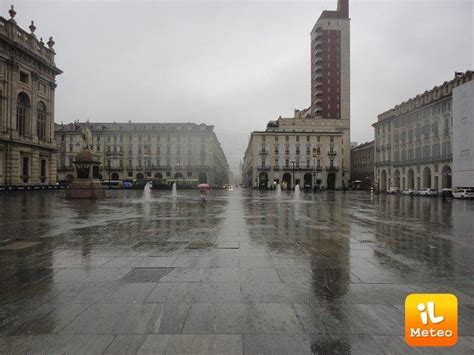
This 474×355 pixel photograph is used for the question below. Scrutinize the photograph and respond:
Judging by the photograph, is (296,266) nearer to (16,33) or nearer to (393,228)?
(393,228)

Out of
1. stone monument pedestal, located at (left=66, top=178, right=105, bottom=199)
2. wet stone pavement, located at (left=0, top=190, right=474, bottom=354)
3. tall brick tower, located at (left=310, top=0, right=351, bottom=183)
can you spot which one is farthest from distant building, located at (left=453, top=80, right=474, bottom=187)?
tall brick tower, located at (left=310, top=0, right=351, bottom=183)

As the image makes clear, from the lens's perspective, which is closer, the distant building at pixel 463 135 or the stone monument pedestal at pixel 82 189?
the stone monument pedestal at pixel 82 189

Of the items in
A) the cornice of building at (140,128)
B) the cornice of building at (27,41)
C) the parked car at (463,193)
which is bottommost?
the parked car at (463,193)

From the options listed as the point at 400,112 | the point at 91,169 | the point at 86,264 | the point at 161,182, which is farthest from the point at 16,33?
the point at 400,112

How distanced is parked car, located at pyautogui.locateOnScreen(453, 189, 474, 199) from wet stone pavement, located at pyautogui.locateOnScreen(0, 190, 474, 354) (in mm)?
34010

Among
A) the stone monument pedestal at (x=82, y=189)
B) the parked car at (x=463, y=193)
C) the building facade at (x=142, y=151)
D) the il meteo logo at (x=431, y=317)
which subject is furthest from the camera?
the building facade at (x=142, y=151)

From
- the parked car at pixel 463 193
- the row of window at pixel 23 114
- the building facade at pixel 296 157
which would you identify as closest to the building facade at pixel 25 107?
the row of window at pixel 23 114

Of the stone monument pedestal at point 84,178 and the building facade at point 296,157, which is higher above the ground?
the building facade at point 296,157

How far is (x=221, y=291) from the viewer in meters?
4.38

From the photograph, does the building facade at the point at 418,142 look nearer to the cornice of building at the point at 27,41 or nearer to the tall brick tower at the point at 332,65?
the tall brick tower at the point at 332,65

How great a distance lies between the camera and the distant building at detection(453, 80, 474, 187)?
37.2 meters

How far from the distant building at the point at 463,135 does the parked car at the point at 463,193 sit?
1.13 metres

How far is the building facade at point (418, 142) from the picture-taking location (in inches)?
1870

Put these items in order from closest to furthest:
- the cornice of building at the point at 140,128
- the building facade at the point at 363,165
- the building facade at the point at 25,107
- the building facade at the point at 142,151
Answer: the building facade at the point at 25,107, the building facade at the point at 363,165, the building facade at the point at 142,151, the cornice of building at the point at 140,128
